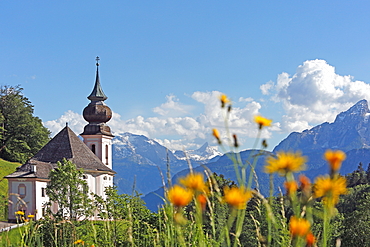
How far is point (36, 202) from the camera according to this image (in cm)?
4944

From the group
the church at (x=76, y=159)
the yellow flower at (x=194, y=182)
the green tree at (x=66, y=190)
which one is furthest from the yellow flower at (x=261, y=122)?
the church at (x=76, y=159)

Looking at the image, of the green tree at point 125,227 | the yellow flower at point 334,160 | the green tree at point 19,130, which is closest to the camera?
the yellow flower at point 334,160

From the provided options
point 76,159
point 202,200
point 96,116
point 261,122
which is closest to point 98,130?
point 96,116

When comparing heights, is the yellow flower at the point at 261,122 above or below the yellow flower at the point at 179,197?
above

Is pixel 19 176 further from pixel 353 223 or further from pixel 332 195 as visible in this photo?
pixel 332 195

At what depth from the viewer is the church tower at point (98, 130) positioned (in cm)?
6644

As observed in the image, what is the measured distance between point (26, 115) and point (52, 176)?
148 feet

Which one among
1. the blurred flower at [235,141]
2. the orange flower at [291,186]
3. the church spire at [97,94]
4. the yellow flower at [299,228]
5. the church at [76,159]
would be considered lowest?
the yellow flower at [299,228]

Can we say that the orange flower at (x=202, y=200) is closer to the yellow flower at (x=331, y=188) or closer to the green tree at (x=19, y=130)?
the yellow flower at (x=331, y=188)

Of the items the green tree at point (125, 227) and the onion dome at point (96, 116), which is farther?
the onion dome at point (96, 116)

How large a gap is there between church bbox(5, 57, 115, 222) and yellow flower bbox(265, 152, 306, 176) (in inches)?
1520

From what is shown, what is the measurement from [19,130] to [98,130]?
16.3 metres

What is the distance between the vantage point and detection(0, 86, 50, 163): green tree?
7311 centimetres

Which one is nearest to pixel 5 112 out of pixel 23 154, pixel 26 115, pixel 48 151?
pixel 26 115
